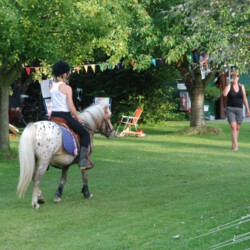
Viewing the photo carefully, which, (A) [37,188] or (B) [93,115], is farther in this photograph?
(B) [93,115]

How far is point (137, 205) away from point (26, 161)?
5.70ft

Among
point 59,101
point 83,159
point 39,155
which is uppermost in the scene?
point 59,101

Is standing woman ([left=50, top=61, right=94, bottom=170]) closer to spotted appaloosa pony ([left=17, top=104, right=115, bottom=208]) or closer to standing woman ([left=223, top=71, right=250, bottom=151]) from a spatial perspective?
spotted appaloosa pony ([left=17, top=104, right=115, bottom=208])

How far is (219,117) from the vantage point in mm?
36344

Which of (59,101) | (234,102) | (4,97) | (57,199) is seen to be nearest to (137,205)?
(57,199)

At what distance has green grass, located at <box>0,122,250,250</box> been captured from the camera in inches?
302

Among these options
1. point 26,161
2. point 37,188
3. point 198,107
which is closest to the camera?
point 26,161

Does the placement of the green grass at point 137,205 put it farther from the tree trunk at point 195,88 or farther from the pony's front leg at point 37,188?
the tree trunk at point 195,88

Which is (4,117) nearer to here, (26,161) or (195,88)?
(26,161)

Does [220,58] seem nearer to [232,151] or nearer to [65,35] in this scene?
[65,35]

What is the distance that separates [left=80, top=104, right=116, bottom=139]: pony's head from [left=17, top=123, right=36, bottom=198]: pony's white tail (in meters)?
1.30

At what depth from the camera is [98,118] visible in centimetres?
1108

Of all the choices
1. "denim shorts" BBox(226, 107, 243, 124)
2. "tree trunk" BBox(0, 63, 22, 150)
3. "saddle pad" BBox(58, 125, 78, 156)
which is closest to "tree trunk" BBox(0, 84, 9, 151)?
"tree trunk" BBox(0, 63, 22, 150)

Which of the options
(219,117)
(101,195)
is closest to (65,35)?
(101,195)
